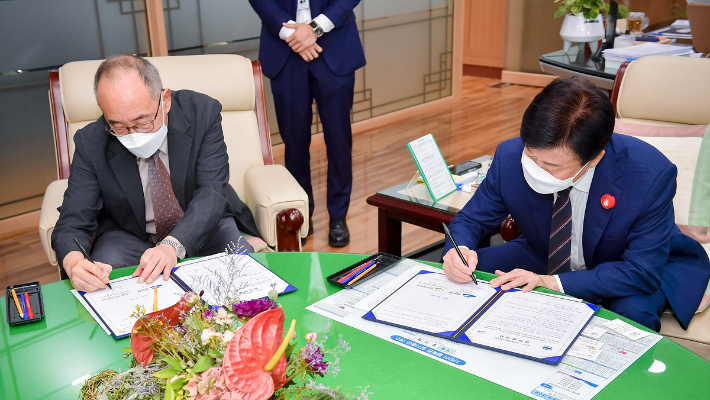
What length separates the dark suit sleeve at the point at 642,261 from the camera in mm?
1544

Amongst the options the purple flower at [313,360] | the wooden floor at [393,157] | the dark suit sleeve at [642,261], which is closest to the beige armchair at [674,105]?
the dark suit sleeve at [642,261]

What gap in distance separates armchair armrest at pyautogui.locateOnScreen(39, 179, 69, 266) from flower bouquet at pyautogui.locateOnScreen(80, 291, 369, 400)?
1276mm

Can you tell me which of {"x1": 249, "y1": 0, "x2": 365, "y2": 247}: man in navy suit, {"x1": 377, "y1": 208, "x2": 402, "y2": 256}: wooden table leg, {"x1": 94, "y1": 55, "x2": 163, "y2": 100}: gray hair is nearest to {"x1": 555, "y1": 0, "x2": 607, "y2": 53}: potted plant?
{"x1": 249, "y1": 0, "x2": 365, "y2": 247}: man in navy suit

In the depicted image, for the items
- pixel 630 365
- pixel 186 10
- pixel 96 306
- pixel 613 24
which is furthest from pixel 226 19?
pixel 630 365

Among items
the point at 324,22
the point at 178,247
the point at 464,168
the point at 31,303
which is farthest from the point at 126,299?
the point at 324,22

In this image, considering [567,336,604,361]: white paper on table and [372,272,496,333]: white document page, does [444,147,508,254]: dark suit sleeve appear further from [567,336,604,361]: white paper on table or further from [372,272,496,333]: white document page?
[567,336,604,361]: white paper on table

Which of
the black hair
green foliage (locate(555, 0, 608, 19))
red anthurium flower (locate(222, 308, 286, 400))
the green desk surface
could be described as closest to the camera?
red anthurium flower (locate(222, 308, 286, 400))

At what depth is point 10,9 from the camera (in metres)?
3.24

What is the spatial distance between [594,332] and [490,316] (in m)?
0.20

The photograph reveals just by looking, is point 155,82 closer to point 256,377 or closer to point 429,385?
Answer: point 429,385

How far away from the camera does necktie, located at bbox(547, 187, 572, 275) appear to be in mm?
1665

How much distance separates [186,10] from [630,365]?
11.6 ft

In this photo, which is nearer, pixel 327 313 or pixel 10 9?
pixel 327 313

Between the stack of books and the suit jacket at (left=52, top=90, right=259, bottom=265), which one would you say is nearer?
the suit jacket at (left=52, top=90, right=259, bottom=265)
